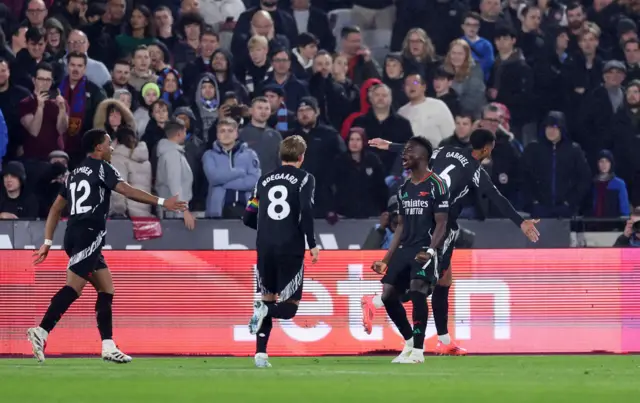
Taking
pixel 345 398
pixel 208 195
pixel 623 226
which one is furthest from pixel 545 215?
pixel 345 398

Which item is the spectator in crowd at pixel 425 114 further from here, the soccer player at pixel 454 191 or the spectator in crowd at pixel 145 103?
the soccer player at pixel 454 191

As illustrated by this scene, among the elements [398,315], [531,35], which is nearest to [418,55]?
[531,35]

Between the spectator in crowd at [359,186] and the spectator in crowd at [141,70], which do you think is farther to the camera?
the spectator in crowd at [141,70]

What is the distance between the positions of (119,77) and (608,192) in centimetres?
710

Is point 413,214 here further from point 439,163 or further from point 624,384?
point 624,384

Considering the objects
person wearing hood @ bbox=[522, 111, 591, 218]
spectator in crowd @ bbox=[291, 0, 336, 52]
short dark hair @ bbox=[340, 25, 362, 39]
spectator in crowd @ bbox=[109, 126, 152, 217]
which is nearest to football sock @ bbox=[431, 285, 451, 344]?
spectator in crowd @ bbox=[109, 126, 152, 217]

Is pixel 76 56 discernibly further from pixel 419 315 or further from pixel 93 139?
pixel 419 315

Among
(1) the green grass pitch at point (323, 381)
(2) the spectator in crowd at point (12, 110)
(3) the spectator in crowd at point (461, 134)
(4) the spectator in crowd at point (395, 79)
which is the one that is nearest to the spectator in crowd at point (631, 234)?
(3) the spectator in crowd at point (461, 134)

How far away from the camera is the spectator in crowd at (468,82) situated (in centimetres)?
2156

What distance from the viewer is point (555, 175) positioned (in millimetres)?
20234

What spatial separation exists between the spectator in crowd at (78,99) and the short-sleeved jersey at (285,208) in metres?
6.67

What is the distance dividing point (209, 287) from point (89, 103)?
4.24 m

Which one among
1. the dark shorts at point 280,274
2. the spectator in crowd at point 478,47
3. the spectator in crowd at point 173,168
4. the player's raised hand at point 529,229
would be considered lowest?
the dark shorts at point 280,274

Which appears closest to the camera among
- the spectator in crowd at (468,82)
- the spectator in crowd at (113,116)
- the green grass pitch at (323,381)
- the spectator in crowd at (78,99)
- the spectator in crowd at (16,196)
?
the green grass pitch at (323,381)
